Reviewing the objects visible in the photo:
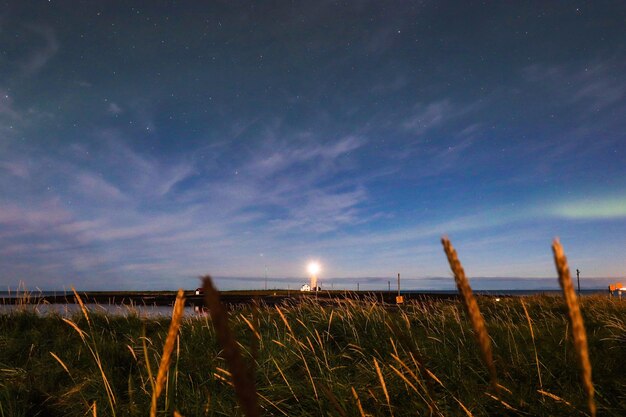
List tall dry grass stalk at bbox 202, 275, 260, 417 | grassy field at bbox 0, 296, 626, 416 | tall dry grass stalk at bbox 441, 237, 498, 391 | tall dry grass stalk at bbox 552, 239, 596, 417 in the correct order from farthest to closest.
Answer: grassy field at bbox 0, 296, 626, 416
tall dry grass stalk at bbox 441, 237, 498, 391
tall dry grass stalk at bbox 552, 239, 596, 417
tall dry grass stalk at bbox 202, 275, 260, 417

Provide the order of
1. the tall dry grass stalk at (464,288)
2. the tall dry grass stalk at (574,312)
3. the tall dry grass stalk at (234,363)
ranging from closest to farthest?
the tall dry grass stalk at (234,363) → the tall dry grass stalk at (574,312) → the tall dry grass stalk at (464,288)

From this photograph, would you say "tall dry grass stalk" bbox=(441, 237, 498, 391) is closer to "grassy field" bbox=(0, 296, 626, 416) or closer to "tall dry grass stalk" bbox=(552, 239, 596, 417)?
"tall dry grass stalk" bbox=(552, 239, 596, 417)

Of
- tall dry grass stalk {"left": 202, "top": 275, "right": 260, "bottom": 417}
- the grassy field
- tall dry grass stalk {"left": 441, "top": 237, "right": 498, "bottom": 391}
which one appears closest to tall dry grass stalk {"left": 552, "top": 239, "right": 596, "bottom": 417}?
→ tall dry grass stalk {"left": 441, "top": 237, "right": 498, "bottom": 391}

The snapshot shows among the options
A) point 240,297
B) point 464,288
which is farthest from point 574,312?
point 240,297

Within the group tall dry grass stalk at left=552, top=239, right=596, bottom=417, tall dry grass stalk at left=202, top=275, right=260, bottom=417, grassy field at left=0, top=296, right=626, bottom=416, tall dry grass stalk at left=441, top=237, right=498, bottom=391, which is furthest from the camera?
grassy field at left=0, top=296, right=626, bottom=416

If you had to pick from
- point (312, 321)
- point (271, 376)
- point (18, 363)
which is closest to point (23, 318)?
point (18, 363)

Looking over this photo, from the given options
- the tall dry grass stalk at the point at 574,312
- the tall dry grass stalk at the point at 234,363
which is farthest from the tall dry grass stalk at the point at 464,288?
the tall dry grass stalk at the point at 234,363

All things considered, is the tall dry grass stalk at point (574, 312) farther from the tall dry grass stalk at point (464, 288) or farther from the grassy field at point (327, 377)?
the grassy field at point (327, 377)

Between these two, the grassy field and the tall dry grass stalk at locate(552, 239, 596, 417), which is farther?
the grassy field

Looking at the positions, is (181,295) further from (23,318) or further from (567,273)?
(23,318)

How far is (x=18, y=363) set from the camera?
7.32 metres

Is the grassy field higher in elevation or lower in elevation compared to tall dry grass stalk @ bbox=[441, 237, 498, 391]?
lower

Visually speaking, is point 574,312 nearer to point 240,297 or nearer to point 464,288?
point 464,288

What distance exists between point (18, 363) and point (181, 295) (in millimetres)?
8473
